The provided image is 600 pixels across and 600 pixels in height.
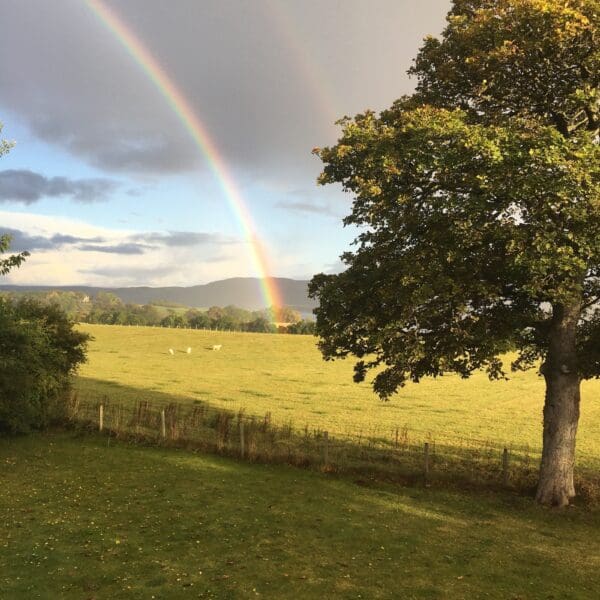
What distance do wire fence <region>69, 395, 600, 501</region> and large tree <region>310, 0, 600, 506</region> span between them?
417 cm

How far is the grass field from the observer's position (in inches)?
1704

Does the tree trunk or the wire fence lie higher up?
the tree trunk

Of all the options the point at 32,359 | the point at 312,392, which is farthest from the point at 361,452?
the point at 312,392

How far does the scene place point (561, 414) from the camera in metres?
21.1

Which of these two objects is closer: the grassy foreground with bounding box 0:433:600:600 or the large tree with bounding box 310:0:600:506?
the grassy foreground with bounding box 0:433:600:600

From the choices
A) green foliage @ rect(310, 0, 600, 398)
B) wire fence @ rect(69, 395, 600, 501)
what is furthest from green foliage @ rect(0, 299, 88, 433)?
green foliage @ rect(310, 0, 600, 398)

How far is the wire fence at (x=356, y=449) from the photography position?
24188 millimetres

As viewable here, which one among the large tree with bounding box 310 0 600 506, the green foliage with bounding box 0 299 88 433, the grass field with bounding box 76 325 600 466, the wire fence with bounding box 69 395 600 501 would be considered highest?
the large tree with bounding box 310 0 600 506

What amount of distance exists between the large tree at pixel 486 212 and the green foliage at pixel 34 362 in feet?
54.4

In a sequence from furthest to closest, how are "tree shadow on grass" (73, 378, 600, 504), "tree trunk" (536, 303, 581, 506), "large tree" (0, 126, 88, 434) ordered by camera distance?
"large tree" (0, 126, 88, 434) → "tree shadow on grass" (73, 378, 600, 504) → "tree trunk" (536, 303, 581, 506)

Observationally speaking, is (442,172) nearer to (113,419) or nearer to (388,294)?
(388,294)

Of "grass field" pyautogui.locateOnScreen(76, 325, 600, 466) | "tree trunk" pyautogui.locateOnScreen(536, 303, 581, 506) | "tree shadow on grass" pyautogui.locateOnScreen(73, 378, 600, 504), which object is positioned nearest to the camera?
"tree trunk" pyautogui.locateOnScreen(536, 303, 581, 506)

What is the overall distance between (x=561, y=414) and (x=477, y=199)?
9.99 m

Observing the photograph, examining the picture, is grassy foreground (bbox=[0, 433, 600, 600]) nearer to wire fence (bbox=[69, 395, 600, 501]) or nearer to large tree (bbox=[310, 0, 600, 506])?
wire fence (bbox=[69, 395, 600, 501])
